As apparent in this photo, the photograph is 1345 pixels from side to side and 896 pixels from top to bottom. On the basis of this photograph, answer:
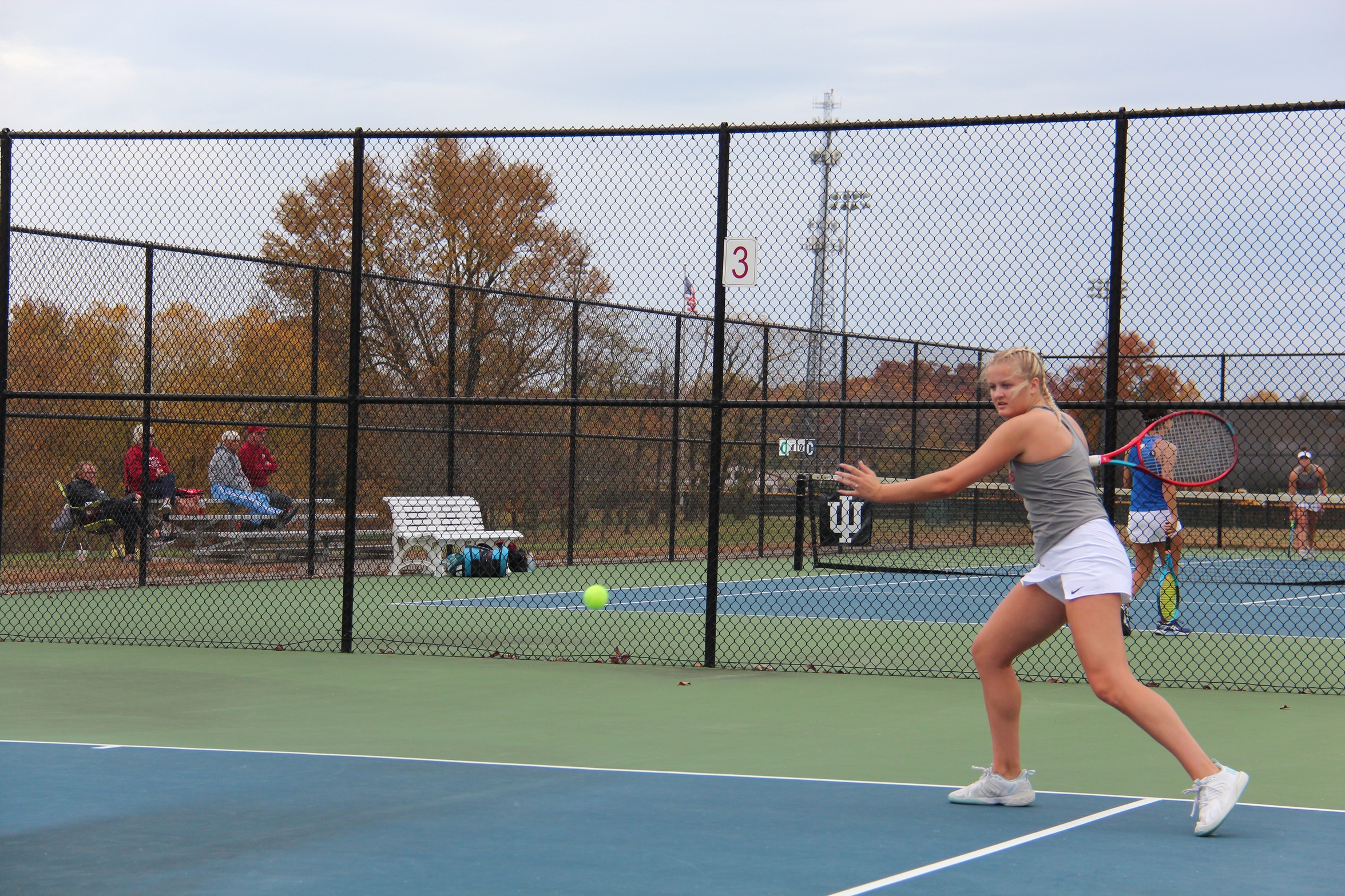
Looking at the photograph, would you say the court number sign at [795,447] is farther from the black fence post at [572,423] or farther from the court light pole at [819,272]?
the black fence post at [572,423]

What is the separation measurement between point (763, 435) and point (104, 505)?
25.9ft

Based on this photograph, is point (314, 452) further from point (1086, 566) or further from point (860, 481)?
point (1086, 566)

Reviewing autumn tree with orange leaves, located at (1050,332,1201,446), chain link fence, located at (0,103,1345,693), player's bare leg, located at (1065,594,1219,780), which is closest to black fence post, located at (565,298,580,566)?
chain link fence, located at (0,103,1345,693)

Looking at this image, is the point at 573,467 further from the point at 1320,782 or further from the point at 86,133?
the point at 1320,782

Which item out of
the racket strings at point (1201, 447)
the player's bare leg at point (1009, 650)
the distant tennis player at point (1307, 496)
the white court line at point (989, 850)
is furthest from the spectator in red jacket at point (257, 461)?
the distant tennis player at point (1307, 496)

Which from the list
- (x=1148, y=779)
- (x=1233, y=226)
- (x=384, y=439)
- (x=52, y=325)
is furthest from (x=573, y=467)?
(x=1148, y=779)

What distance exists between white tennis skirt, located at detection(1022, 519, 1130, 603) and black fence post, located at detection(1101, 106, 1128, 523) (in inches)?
114

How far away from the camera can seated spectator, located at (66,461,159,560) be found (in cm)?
1388

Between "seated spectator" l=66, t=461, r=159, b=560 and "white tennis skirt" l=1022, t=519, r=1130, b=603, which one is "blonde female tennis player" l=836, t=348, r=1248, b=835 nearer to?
"white tennis skirt" l=1022, t=519, r=1130, b=603

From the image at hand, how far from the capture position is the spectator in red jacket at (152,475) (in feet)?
44.4

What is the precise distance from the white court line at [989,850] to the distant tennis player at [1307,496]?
1664 cm

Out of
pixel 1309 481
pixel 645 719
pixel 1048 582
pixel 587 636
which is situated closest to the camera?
pixel 1048 582

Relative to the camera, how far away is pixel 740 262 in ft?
28.2

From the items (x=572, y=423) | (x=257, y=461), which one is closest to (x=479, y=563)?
(x=572, y=423)
